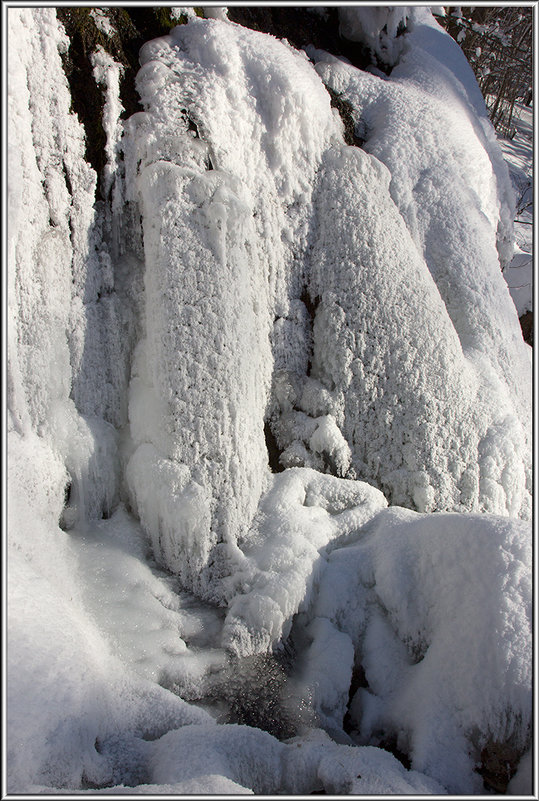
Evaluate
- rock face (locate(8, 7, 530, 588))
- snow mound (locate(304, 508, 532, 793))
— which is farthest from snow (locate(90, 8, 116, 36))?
snow mound (locate(304, 508, 532, 793))

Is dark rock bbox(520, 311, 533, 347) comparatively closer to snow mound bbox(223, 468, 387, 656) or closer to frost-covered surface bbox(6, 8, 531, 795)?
frost-covered surface bbox(6, 8, 531, 795)

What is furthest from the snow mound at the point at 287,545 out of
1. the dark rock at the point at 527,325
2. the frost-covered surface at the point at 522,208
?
the dark rock at the point at 527,325

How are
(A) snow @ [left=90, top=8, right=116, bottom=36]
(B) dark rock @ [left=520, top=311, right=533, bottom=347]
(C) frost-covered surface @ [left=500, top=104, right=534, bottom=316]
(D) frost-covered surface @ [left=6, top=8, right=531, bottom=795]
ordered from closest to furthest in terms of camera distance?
(D) frost-covered surface @ [left=6, top=8, right=531, bottom=795] → (A) snow @ [left=90, top=8, right=116, bottom=36] → (B) dark rock @ [left=520, top=311, right=533, bottom=347] → (C) frost-covered surface @ [left=500, top=104, right=534, bottom=316]

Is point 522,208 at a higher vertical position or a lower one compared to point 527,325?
higher

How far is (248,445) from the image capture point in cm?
332

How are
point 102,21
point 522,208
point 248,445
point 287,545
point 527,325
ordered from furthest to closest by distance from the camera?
point 522,208
point 527,325
point 102,21
point 248,445
point 287,545

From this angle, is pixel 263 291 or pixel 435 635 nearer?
pixel 435 635

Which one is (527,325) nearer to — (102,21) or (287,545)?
(287,545)

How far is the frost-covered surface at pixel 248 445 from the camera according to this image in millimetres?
2348

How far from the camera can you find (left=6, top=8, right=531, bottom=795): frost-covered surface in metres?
2.35

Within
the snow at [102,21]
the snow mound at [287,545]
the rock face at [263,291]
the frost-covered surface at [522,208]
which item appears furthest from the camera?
the frost-covered surface at [522,208]

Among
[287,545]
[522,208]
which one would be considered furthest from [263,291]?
[522,208]

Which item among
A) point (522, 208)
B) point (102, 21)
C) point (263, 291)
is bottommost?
point (263, 291)

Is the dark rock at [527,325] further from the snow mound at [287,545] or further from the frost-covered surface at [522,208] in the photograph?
the snow mound at [287,545]
